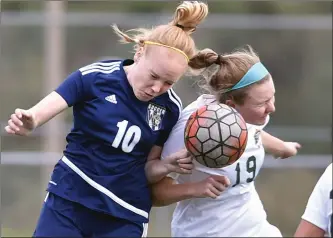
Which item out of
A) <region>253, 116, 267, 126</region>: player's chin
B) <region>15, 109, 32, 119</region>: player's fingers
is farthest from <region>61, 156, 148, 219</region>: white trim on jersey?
<region>253, 116, 267, 126</region>: player's chin

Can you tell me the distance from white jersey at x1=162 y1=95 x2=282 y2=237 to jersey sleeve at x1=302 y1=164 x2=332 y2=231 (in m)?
0.57

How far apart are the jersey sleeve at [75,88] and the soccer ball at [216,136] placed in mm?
516

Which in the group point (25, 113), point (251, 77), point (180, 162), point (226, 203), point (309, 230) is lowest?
point (226, 203)

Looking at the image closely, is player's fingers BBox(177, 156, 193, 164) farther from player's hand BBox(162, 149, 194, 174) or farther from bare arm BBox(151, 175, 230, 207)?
bare arm BBox(151, 175, 230, 207)

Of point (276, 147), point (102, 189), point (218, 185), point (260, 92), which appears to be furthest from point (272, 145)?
point (102, 189)

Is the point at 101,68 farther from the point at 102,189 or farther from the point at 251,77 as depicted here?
the point at 251,77

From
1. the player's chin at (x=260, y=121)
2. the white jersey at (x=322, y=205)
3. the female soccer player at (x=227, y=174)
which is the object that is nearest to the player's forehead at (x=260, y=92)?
the female soccer player at (x=227, y=174)

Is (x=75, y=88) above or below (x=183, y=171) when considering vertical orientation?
above

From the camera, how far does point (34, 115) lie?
3.90m

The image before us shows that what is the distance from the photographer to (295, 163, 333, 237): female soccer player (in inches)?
146

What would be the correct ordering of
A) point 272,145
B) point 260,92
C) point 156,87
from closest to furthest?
1. point 156,87
2. point 260,92
3. point 272,145

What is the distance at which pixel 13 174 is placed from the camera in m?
10.5

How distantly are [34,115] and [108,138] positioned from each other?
0.41 meters

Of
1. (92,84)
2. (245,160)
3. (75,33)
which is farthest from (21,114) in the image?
Answer: (75,33)
